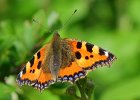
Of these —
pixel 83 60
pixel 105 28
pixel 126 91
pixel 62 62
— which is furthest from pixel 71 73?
pixel 105 28

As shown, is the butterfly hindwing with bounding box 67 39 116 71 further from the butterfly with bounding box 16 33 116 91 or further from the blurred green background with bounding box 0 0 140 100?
the blurred green background with bounding box 0 0 140 100

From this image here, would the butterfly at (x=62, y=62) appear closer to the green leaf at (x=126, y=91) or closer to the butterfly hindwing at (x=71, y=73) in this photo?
the butterfly hindwing at (x=71, y=73)

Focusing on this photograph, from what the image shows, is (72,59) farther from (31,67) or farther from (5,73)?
(5,73)

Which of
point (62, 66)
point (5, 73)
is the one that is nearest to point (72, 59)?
point (62, 66)

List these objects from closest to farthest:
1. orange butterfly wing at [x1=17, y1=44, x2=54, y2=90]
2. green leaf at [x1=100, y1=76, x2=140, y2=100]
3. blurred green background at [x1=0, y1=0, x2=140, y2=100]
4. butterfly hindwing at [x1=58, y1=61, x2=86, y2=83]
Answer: butterfly hindwing at [x1=58, y1=61, x2=86, y2=83], orange butterfly wing at [x1=17, y1=44, x2=54, y2=90], green leaf at [x1=100, y1=76, x2=140, y2=100], blurred green background at [x1=0, y1=0, x2=140, y2=100]

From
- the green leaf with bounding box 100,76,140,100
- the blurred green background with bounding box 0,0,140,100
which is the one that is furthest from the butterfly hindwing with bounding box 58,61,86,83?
the green leaf with bounding box 100,76,140,100

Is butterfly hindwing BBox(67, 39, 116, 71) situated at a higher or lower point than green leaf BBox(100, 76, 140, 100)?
higher

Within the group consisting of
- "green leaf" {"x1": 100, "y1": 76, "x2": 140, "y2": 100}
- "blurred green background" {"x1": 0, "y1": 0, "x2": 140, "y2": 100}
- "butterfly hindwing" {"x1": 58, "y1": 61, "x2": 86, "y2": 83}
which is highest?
"blurred green background" {"x1": 0, "y1": 0, "x2": 140, "y2": 100}
